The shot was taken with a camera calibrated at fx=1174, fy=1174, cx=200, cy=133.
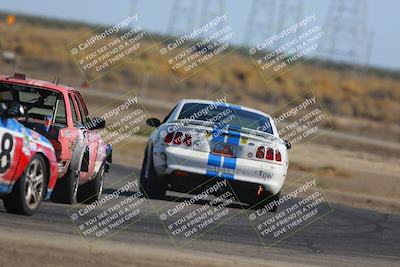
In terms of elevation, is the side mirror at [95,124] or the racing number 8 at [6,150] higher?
the racing number 8 at [6,150]

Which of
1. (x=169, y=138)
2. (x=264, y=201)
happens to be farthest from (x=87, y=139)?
(x=264, y=201)

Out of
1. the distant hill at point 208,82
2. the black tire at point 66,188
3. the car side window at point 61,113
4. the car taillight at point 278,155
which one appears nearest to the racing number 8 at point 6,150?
the black tire at point 66,188

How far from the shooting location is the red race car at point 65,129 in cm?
1308

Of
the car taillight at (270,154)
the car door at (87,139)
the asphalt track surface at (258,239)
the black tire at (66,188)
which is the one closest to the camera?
the asphalt track surface at (258,239)

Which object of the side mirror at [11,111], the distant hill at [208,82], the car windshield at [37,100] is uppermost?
the side mirror at [11,111]

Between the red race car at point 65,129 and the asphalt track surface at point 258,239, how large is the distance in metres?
0.47

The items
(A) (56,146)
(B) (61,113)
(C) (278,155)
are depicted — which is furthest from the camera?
(C) (278,155)

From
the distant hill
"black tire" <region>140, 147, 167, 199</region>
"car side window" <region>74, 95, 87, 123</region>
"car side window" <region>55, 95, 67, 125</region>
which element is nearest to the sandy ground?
"car side window" <region>55, 95, 67, 125</region>

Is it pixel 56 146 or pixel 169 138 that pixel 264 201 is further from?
pixel 56 146

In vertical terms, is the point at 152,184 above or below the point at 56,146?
below

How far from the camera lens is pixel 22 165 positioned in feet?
36.9

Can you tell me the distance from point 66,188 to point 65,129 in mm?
674

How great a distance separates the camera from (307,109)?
56281 millimetres

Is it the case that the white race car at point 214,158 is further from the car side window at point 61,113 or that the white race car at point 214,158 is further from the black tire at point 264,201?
the car side window at point 61,113
